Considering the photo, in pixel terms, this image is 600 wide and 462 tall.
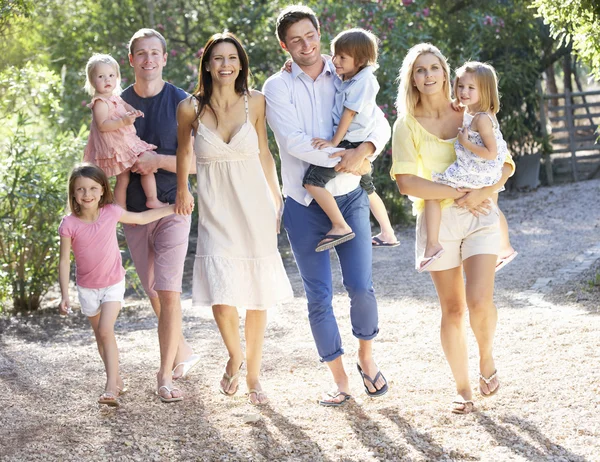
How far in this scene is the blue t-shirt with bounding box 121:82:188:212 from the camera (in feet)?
16.0

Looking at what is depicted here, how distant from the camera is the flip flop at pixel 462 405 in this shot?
427 cm

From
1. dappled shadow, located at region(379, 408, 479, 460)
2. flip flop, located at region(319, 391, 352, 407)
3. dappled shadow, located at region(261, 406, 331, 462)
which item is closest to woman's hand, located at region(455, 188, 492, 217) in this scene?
dappled shadow, located at region(379, 408, 479, 460)

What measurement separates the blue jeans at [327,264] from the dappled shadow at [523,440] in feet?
2.37

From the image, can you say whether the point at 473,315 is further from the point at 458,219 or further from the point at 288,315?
the point at 288,315

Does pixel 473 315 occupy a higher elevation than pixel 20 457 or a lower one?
higher

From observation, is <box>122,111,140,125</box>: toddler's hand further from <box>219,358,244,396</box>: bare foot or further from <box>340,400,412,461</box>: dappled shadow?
<box>340,400,412,461</box>: dappled shadow

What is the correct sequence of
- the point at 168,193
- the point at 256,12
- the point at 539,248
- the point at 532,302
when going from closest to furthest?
the point at 168,193, the point at 532,302, the point at 539,248, the point at 256,12

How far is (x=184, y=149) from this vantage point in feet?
14.7

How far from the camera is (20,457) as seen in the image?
13.1 feet

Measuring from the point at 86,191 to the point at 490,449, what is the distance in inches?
89.2

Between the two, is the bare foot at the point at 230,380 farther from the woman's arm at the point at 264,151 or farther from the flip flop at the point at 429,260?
the flip flop at the point at 429,260

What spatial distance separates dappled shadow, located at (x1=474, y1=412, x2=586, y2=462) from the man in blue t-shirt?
1.55 meters

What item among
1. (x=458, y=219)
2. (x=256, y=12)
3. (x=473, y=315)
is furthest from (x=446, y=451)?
(x=256, y=12)

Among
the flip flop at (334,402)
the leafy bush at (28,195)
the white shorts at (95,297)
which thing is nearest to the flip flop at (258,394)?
the flip flop at (334,402)
